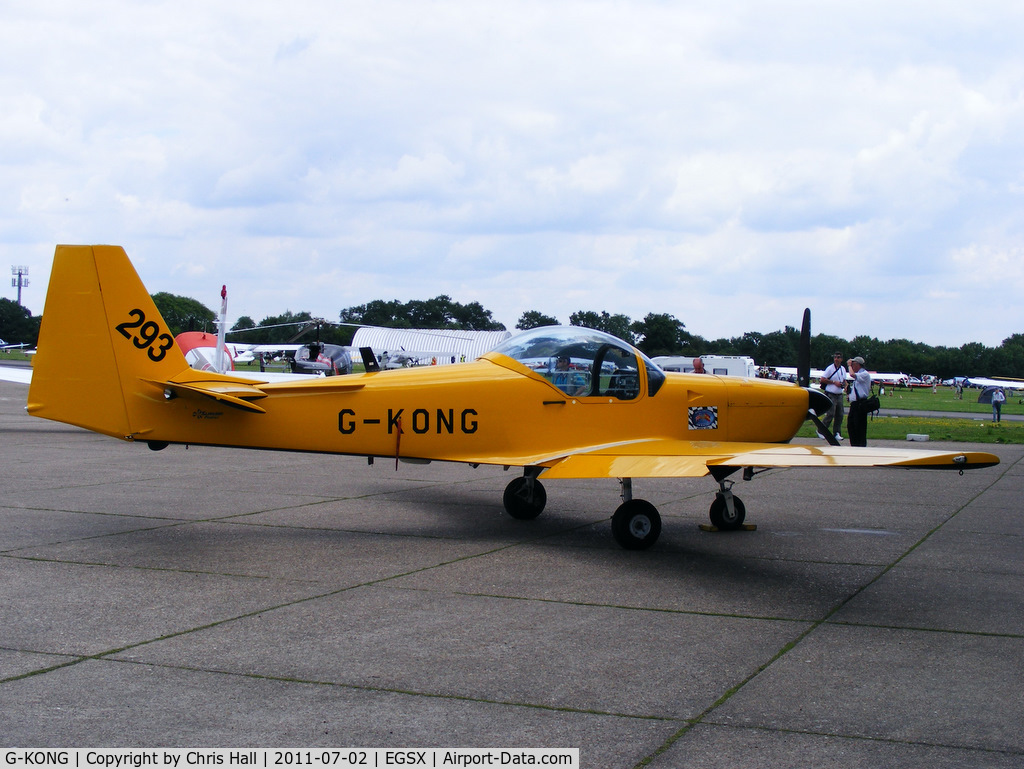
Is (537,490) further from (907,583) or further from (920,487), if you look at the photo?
(920,487)

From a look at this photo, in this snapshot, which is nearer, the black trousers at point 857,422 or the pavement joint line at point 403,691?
the pavement joint line at point 403,691

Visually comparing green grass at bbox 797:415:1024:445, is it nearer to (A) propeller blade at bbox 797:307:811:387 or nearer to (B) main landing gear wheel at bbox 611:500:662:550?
(A) propeller blade at bbox 797:307:811:387

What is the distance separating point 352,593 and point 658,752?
3273 millimetres

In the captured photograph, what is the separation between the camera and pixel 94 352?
8375mm

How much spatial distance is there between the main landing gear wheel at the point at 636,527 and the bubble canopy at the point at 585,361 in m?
1.43

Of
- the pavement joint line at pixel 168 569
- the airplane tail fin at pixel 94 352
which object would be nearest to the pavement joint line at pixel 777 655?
the pavement joint line at pixel 168 569

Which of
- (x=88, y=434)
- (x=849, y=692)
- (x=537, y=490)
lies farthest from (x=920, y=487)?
(x=88, y=434)

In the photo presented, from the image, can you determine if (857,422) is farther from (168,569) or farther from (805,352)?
(168,569)

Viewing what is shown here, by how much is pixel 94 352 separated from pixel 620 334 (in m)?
41.0

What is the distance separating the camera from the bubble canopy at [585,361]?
9.41 m

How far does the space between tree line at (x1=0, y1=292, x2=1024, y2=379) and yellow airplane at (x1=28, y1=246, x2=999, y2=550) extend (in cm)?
1470

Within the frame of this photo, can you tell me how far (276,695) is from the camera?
4.48m

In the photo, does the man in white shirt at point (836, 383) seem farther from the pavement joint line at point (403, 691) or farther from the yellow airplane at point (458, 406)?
the pavement joint line at point (403, 691)

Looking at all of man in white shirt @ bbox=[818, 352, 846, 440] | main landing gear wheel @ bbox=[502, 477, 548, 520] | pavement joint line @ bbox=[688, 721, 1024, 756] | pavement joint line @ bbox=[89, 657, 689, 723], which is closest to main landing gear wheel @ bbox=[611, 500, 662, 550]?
main landing gear wheel @ bbox=[502, 477, 548, 520]
